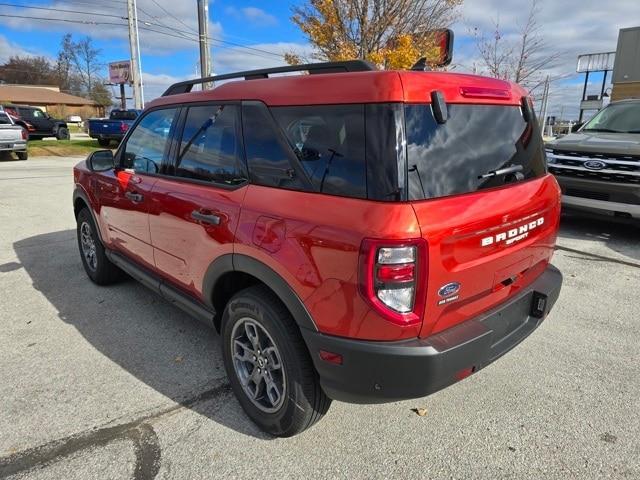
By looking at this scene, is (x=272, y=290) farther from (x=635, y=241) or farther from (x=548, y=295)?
(x=635, y=241)

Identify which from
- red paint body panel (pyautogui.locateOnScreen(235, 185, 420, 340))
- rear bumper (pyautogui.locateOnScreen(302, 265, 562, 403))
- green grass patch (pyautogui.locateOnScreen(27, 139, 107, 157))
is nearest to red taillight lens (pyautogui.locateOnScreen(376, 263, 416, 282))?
red paint body panel (pyautogui.locateOnScreen(235, 185, 420, 340))

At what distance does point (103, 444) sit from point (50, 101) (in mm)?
77351

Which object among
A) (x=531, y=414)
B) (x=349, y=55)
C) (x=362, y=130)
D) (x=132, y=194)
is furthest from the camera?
(x=349, y=55)

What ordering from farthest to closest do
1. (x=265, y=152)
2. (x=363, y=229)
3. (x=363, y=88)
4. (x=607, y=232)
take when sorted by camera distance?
(x=607, y=232)
(x=265, y=152)
(x=363, y=88)
(x=363, y=229)

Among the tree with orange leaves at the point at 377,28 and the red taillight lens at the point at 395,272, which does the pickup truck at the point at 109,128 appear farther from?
the red taillight lens at the point at 395,272

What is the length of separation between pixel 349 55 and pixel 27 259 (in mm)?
9249

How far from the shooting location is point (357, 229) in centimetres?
188

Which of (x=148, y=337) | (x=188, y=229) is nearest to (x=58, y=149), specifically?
(x=148, y=337)

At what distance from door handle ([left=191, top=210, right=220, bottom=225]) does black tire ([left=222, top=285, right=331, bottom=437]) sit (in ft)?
1.41

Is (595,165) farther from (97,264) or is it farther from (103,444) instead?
(103,444)

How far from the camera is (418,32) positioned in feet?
40.4

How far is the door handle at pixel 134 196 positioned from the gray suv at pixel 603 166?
5.77 m

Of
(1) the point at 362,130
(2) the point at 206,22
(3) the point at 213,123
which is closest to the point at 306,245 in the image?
(1) the point at 362,130

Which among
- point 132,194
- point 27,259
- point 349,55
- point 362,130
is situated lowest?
point 27,259
